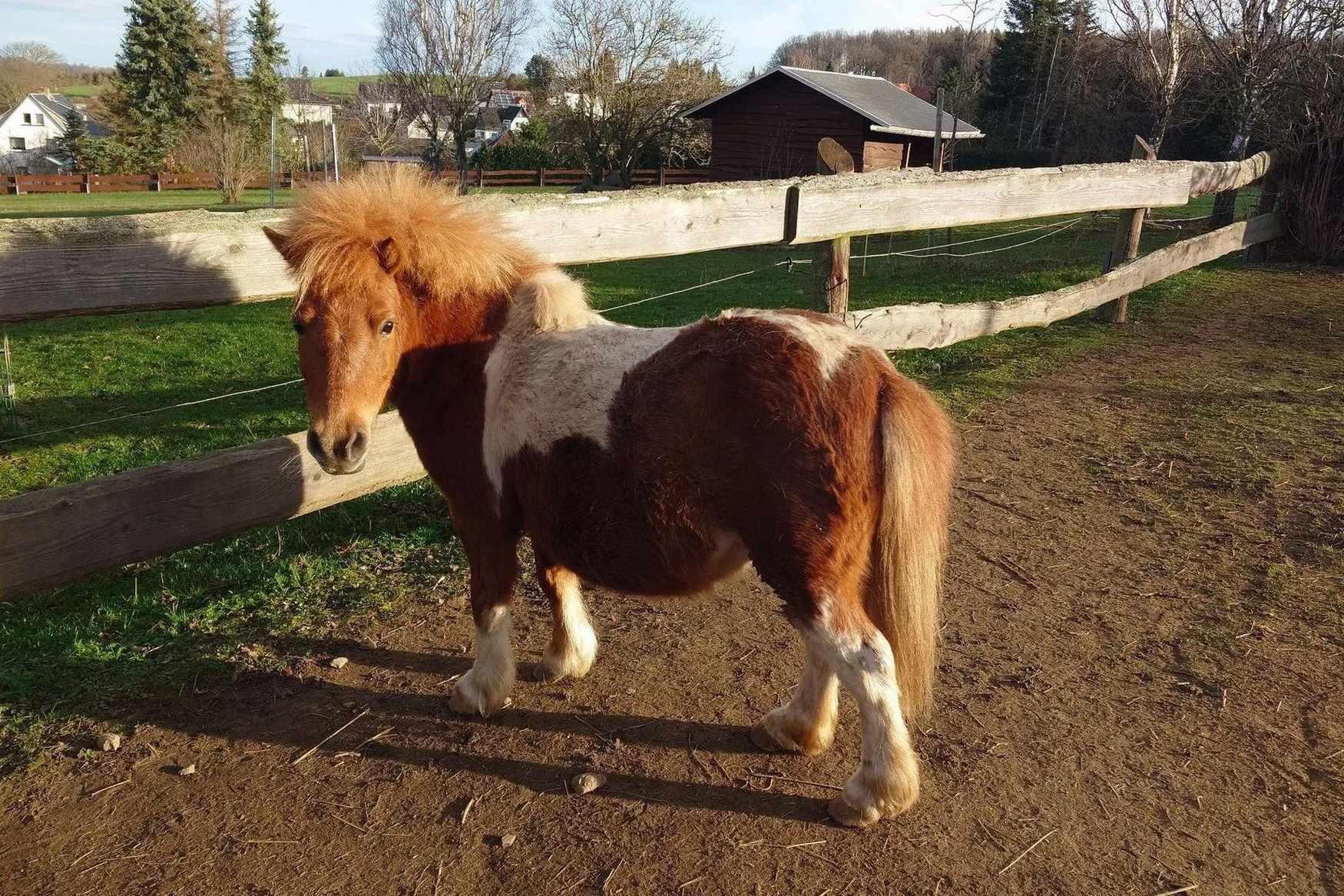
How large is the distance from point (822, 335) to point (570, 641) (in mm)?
1632

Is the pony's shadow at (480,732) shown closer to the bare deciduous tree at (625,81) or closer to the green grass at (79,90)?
the bare deciduous tree at (625,81)

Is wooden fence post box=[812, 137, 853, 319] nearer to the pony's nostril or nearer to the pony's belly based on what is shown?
the pony's belly

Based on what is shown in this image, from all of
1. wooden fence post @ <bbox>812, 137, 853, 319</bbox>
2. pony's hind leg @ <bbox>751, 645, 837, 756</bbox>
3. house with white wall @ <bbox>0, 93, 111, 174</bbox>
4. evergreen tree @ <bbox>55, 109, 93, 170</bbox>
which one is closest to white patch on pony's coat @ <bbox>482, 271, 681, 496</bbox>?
pony's hind leg @ <bbox>751, 645, 837, 756</bbox>

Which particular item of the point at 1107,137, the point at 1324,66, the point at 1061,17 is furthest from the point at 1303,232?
the point at 1061,17

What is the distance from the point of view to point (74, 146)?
4594cm

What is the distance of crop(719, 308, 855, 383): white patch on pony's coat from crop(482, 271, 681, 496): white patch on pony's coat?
1.04 feet

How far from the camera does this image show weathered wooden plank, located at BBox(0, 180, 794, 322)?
2893mm

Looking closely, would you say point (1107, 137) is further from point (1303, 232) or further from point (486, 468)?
point (486, 468)

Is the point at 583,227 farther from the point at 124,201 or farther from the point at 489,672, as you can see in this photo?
the point at 124,201

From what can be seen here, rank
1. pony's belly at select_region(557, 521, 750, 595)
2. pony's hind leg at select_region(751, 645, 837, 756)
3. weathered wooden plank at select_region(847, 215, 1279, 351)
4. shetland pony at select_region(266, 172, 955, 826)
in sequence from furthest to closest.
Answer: weathered wooden plank at select_region(847, 215, 1279, 351)
pony's hind leg at select_region(751, 645, 837, 756)
pony's belly at select_region(557, 521, 750, 595)
shetland pony at select_region(266, 172, 955, 826)

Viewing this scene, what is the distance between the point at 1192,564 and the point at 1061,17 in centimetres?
4935

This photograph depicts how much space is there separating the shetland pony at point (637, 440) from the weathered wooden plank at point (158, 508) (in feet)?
3.59

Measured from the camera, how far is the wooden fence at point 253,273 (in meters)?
2.99

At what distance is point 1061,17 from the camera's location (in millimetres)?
43562
